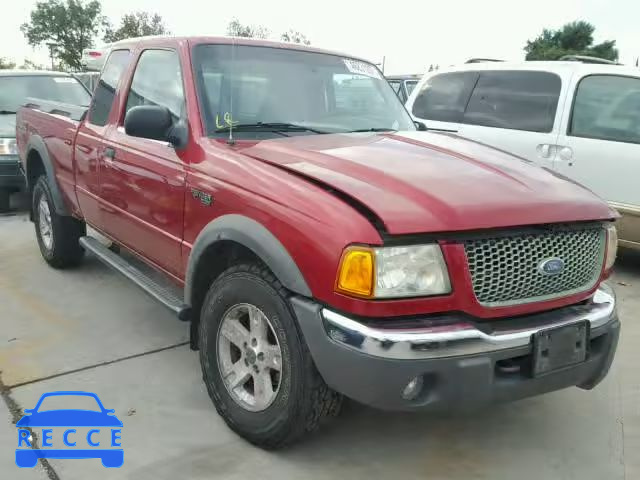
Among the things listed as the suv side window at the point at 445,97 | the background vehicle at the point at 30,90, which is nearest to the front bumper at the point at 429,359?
the suv side window at the point at 445,97

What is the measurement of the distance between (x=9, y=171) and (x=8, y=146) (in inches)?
13.2

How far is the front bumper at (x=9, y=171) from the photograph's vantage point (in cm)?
723

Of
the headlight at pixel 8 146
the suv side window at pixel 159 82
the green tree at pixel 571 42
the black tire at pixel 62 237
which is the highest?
the green tree at pixel 571 42

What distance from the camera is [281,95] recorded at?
3.38 metres

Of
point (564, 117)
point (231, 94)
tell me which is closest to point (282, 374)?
point (231, 94)

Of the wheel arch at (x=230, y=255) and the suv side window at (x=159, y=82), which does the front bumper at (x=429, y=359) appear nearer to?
the wheel arch at (x=230, y=255)

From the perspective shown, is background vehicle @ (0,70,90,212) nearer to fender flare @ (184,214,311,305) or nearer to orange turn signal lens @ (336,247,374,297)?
fender flare @ (184,214,311,305)

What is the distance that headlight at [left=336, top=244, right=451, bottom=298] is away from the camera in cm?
218

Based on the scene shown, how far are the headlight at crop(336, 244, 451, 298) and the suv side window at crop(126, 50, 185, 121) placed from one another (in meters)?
1.55

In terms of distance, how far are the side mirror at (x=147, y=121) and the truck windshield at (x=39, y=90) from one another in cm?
569

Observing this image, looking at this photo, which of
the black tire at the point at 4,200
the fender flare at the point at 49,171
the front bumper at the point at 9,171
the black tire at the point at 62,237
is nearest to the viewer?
the fender flare at the point at 49,171

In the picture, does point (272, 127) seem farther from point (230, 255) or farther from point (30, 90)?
point (30, 90)

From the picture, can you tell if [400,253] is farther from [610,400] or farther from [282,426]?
[610,400]

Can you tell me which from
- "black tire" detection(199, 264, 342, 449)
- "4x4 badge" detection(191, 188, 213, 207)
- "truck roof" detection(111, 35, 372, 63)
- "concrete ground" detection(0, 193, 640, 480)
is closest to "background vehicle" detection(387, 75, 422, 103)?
"truck roof" detection(111, 35, 372, 63)
